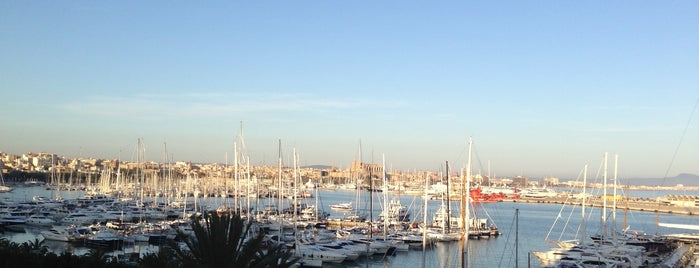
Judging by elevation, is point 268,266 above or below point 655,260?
above

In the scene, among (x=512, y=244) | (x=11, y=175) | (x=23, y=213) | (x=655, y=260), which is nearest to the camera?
(x=655, y=260)

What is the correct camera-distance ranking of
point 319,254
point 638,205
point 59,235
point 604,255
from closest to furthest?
point 604,255
point 319,254
point 59,235
point 638,205

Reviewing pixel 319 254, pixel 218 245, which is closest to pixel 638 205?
pixel 319 254

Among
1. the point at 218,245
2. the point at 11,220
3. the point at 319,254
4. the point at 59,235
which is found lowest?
the point at 319,254

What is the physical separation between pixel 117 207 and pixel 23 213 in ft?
26.2

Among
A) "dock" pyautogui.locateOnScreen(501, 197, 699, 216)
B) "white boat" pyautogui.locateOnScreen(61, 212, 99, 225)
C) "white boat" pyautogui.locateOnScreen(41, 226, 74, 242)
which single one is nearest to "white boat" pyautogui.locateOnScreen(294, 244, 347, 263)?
"white boat" pyautogui.locateOnScreen(41, 226, 74, 242)

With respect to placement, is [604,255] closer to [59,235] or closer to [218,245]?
[218,245]

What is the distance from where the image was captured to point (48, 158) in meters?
162

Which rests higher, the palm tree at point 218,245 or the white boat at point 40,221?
the palm tree at point 218,245

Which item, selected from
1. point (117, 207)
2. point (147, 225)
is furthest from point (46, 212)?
point (147, 225)

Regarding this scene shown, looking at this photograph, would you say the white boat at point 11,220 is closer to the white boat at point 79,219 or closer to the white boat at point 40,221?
the white boat at point 40,221

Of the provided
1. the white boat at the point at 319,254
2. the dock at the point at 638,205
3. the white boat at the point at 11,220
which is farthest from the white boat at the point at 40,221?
the dock at the point at 638,205

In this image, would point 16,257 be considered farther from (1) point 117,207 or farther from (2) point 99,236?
(1) point 117,207

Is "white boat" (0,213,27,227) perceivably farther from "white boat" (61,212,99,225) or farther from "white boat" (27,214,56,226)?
"white boat" (61,212,99,225)
